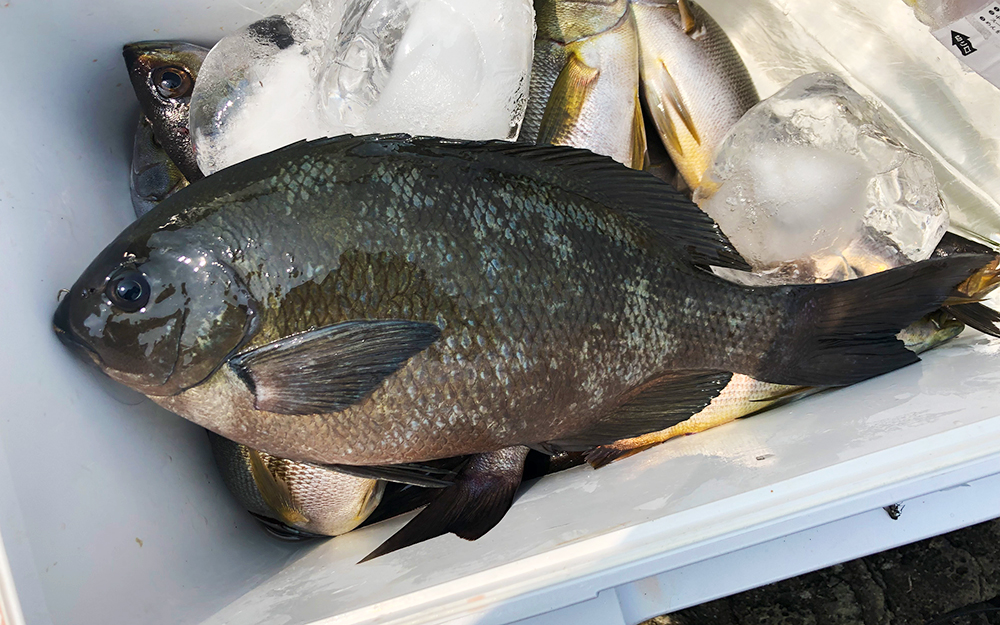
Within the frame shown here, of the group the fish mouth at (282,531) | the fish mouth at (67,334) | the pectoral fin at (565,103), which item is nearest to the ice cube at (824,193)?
the pectoral fin at (565,103)

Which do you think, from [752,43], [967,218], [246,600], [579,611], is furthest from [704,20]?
[246,600]

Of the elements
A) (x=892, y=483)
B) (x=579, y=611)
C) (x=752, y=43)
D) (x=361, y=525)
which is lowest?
(x=361, y=525)

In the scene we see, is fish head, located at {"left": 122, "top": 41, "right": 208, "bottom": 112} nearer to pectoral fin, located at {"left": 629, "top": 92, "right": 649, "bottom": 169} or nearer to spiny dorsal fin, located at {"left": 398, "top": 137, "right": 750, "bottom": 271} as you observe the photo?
spiny dorsal fin, located at {"left": 398, "top": 137, "right": 750, "bottom": 271}

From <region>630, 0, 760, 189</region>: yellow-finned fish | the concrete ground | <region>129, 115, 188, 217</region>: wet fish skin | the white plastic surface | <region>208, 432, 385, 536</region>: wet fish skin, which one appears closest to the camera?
the white plastic surface

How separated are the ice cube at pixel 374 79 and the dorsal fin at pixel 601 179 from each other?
0.58ft

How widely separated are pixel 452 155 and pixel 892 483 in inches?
31.2

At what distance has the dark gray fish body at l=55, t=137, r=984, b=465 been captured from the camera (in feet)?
2.86

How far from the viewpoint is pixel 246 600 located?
99cm

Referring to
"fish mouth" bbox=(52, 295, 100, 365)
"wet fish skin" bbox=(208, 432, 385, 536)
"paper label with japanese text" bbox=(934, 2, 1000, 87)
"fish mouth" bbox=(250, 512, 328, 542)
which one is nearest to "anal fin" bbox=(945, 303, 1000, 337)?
"paper label with japanese text" bbox=(934, 2, 1000, 87)

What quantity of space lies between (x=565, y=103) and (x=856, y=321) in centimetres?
71

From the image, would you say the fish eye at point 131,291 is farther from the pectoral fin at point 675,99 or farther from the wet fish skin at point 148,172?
the pectoral fin at point 675,99

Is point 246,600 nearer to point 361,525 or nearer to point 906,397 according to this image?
point 361,525

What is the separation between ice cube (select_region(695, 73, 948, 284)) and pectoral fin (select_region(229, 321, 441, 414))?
76cm

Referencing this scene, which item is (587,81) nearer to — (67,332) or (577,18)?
(577,18)
